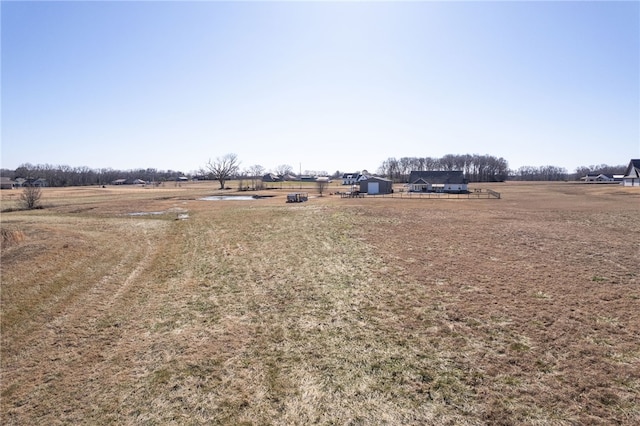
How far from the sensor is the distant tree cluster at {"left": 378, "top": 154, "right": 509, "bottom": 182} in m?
133

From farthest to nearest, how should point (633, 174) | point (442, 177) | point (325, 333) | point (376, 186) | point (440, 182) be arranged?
point (633, 174), point (442, 177), point (440, 182), point (376, 186), point (325, 333)

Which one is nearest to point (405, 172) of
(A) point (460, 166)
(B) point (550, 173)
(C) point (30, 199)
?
(A) point (460, 166)

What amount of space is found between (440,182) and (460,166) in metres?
97.2

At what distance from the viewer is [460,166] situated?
147750mm

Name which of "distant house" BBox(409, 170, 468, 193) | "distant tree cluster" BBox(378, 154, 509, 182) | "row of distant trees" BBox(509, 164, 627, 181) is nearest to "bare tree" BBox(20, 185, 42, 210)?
"distant house" BBox(409, 170, 468, 193)

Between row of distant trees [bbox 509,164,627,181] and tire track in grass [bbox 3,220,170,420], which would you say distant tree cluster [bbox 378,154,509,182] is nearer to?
row of distant trees [bbox 509,164,627,181]

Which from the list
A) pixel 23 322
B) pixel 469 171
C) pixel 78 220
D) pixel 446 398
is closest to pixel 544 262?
pixel 446 398

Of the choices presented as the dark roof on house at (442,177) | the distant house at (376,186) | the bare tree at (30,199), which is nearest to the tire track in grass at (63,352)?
the bare tree at (30,199)

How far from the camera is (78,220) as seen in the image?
27.6 metres

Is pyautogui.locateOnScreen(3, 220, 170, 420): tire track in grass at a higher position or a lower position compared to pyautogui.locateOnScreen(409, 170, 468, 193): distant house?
lower

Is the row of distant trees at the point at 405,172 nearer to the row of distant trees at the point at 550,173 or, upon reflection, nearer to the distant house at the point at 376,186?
the row of distant trees at the point at 550,173

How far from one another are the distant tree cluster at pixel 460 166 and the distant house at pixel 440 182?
5856 cm

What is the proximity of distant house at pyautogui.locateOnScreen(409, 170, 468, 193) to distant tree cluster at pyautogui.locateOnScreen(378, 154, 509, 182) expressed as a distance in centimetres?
5856

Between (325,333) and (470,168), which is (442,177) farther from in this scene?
(470,168)
